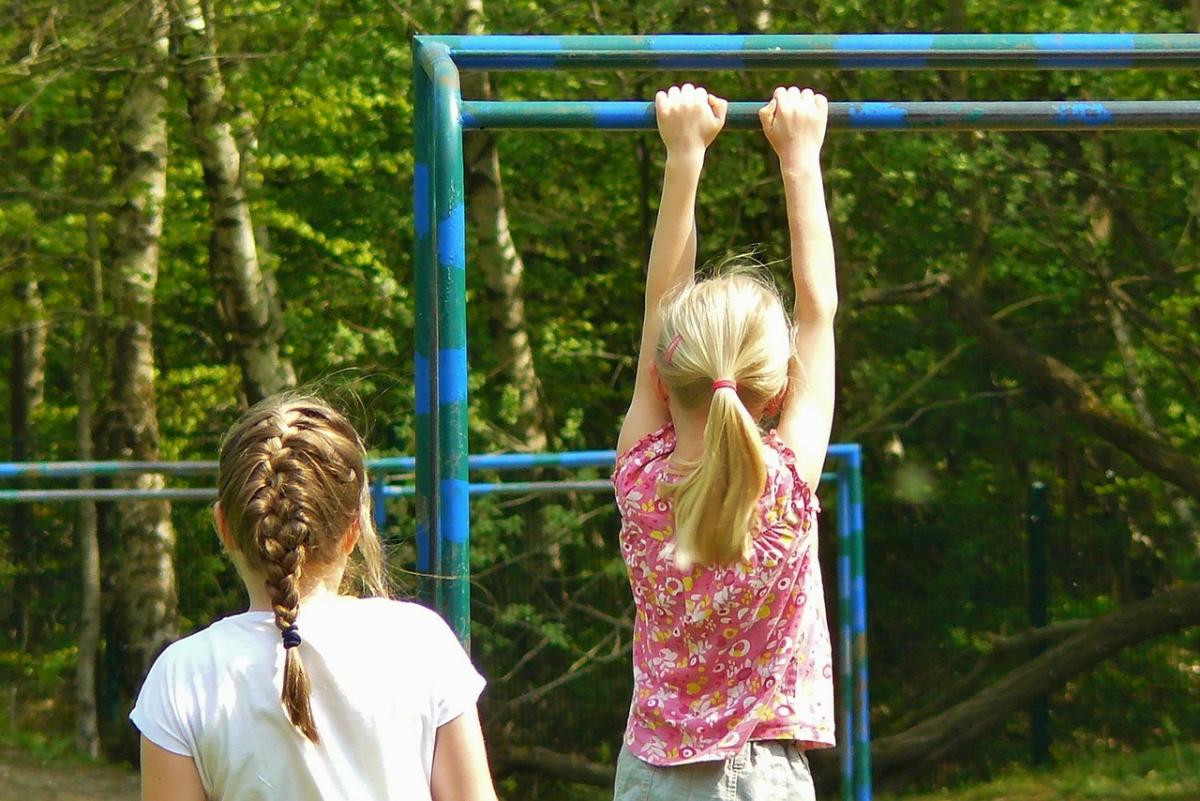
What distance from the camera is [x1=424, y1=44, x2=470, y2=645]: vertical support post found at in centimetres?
187

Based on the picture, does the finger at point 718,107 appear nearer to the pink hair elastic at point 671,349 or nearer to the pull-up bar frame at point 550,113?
the pull-up bar frame at point 550,113

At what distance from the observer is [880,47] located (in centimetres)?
193

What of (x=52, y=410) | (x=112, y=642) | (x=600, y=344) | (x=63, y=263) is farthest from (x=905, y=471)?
(x=52, y=410)

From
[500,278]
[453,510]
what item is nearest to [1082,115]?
[453,510]

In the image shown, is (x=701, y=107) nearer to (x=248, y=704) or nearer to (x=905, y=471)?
(x=248, y=704)

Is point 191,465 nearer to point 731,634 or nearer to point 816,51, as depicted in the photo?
point 816,51

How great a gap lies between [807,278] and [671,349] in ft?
0.74

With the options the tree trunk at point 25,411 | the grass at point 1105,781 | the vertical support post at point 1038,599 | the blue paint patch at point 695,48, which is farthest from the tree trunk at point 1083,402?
the blue paint patch at point 695,48

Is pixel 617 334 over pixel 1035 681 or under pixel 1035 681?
over

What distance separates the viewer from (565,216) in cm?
856

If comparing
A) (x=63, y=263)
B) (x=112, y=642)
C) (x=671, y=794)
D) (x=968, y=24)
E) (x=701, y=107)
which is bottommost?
(x=112, y=642)

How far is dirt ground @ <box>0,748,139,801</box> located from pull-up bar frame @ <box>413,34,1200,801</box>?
414cm

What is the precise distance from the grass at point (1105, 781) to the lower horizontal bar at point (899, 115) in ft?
15.7

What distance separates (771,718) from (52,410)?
10.6 metres
